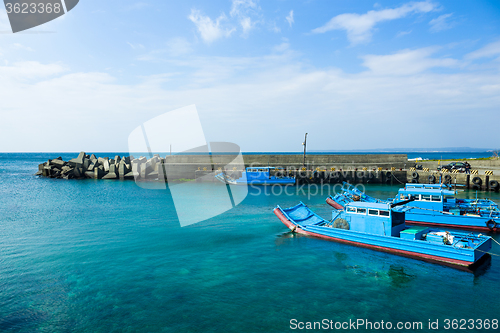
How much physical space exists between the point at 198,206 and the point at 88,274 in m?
15.3

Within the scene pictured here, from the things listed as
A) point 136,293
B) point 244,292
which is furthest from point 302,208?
point 136,293

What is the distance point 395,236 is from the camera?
49.1 ft

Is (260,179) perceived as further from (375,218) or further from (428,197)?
(375,218)

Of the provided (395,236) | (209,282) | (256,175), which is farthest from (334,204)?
(209,282)

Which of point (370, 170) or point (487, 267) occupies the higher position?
point (370, 170)

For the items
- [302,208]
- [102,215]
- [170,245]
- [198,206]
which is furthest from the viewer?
[198,206]

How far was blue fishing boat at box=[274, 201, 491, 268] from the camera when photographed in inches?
521

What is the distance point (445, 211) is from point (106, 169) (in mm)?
49551

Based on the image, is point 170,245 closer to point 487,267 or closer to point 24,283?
point 24,283

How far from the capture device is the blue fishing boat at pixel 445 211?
18.5 m

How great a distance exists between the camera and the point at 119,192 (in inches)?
1406

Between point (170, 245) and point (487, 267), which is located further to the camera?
point (170, 245)

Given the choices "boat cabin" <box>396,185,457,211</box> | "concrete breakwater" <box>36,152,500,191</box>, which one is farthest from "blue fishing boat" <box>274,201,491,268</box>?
"concrete breakwater" <box>36,152,500,191</box>

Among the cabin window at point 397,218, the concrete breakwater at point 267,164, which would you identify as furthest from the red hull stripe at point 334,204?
the concrete breakwater at point 267,164
